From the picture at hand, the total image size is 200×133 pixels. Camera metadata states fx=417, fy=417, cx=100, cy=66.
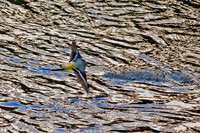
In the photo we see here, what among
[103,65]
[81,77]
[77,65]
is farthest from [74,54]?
[103,65]

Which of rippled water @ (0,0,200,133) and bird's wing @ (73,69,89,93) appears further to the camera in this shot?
bird's wing @ (73,69,89,93)

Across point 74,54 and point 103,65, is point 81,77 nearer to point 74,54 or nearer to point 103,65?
point 74,54

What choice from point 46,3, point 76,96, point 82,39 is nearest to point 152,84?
point 76,96

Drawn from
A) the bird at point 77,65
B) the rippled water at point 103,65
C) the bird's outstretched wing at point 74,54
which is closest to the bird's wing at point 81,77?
the bird at point 77,65

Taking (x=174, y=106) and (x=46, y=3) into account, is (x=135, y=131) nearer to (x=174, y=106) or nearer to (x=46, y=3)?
(x=174, y=106)

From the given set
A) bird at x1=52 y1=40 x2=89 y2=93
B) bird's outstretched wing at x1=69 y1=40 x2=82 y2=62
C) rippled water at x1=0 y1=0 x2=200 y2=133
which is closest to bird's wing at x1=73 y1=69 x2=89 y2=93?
bird at x1=52 y1=40 x2=89 y2=93

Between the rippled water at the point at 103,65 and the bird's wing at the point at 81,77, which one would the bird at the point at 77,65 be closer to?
the bird's wing at the point at 81,77

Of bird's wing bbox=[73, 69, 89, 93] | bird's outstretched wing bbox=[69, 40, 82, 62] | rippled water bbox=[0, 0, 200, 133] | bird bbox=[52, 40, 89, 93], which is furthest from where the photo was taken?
bird's outstretched wing bbox=[69, 40, 82, 62]

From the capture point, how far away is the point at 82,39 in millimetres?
10508

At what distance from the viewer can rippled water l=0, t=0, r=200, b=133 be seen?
7.29 metres

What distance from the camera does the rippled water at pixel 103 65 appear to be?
7.29 metres

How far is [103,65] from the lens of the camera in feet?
30.7

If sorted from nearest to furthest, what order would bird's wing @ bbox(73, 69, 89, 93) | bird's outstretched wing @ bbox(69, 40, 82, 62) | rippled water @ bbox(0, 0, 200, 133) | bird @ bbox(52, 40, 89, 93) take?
rippled water @ bbox(0, 0, 200, 133) < bird's wing @ bbox(73, 69, 89, 93) < bird @ bbox(52, 40, 89, 93) < bird's outstretched wing @ bbox(69, 40, 82, 62)

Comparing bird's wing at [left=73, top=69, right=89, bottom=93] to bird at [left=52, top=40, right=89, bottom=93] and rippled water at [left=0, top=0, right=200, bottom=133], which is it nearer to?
bird at [left=52, top=40, right=89, bottom=93]
